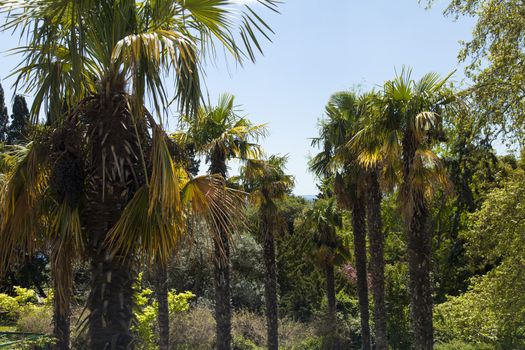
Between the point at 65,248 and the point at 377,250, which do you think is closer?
the point at 65,248

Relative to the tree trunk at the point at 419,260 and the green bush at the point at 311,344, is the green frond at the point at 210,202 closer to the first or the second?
the tree trunk at the point at 419,260

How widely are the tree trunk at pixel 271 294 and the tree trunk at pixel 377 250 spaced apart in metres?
3.82

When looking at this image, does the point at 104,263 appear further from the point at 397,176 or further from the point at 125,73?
the point at 397,176

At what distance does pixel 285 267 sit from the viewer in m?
34.2

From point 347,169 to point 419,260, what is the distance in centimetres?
813

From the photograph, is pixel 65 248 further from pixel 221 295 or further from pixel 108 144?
pixel 221 295

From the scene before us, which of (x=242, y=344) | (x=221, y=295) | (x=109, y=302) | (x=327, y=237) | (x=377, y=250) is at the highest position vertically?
(x=327, y=237)

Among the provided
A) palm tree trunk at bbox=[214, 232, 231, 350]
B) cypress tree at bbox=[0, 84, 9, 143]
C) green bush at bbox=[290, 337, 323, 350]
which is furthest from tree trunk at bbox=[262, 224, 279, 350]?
cypress tree at bbox=[0, 84, 9, 143]

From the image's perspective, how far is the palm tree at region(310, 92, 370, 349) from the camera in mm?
19828

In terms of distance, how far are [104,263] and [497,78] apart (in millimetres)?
7091

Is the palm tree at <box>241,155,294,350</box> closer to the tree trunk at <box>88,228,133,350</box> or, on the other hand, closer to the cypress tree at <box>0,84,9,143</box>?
the tree trunk at <box>88,228,133,350</box>

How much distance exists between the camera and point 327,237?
77.4 ft

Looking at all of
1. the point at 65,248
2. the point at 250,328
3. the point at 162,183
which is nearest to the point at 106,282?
the point at 65,248

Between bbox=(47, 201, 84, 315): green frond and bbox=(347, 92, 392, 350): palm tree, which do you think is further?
bbox=(347, 92, 392, 350): palm tree
